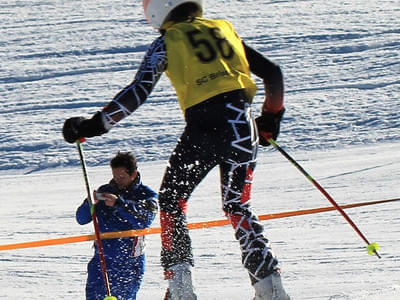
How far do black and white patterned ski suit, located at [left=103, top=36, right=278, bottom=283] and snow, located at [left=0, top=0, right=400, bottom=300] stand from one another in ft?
3.11

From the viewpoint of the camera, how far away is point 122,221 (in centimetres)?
429

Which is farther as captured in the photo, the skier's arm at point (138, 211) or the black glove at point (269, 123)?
the skier's arm at point (138, 211)

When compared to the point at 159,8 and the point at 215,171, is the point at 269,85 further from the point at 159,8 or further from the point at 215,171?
the point at 215,171

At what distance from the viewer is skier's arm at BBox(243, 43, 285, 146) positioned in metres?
3.39

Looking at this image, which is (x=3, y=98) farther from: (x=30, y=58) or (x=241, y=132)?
(x=241, y=132)

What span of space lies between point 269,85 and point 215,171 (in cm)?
847

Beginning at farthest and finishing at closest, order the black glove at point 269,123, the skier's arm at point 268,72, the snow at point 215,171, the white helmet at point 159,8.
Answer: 1. the snow at point 215,171
2. the black glove at point 269,123
3. the skier's arm at point 268,72
4. the white helmet at point 159,8

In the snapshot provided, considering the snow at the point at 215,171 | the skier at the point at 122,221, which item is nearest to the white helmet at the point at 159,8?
the skier at the point at 122,221

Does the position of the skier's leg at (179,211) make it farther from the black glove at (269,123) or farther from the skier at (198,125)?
the black glove at (269,123)

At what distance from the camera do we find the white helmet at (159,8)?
10.8 ft

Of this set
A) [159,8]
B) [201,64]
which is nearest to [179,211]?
[201,64]

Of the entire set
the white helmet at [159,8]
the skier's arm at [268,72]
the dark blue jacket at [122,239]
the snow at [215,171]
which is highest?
the white helmet at [159,8]

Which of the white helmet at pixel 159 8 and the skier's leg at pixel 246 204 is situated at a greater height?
the white helmet at pixel 159 8

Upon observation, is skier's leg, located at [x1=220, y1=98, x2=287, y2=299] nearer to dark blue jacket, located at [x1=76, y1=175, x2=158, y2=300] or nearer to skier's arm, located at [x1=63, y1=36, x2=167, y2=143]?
skier's arm, located at [x1=63, y1=36, x2=167, y2=143]
